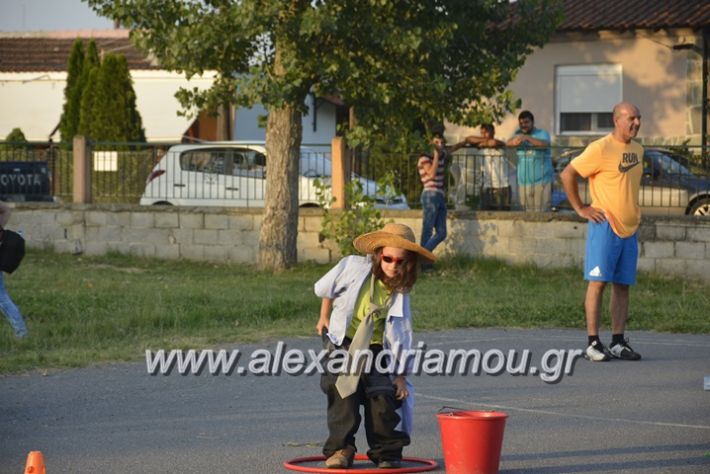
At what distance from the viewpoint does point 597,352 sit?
12.5m

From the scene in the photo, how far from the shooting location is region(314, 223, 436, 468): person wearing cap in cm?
790

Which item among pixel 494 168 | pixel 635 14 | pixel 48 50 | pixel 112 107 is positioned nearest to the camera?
pixel 494 168

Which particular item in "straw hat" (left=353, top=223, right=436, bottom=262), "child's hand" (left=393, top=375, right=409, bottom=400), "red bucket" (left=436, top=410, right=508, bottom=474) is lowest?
"red bucket" (left=436, top=410, right=508, bottom=474)

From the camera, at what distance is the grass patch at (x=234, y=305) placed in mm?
13742

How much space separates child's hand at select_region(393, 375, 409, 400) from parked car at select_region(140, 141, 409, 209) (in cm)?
1602

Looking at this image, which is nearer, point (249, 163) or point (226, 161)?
point (249, 163)

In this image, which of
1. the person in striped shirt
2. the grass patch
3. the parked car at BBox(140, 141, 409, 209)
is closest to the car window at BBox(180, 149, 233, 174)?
the parked car at BBox(140, 141, 409, 209)

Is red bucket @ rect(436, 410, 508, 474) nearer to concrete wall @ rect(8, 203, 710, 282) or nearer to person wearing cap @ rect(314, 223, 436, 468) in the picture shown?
person wearing cap @ rect(314, 223, 436, 468)

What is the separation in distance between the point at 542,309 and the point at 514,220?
5.57 meters

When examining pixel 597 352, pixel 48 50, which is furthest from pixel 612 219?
pixel 48 50

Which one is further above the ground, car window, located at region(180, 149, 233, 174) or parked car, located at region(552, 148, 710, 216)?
car window, located at region(180, 149, 233, 174)

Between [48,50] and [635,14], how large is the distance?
2544 cm

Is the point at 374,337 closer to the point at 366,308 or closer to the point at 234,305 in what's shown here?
the point at 366,308

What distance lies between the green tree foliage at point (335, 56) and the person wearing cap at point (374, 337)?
A: 11.9m
